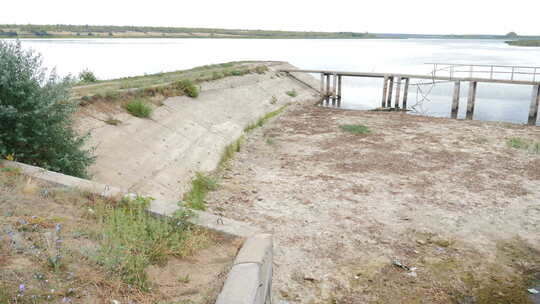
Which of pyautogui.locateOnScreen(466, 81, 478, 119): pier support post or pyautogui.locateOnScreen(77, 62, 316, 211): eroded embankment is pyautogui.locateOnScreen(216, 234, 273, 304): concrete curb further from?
pyautogui.locateOnScreen(466, 81, 478, 119): pier support post

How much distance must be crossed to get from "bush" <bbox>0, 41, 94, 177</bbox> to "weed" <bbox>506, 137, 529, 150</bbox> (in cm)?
1685

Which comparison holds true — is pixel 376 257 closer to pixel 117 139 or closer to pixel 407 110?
pixel 117 139

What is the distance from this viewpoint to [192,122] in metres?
17.3

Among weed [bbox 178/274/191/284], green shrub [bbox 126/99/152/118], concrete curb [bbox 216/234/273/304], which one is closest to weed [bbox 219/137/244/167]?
green shrub [bbox 126/99/152/118]

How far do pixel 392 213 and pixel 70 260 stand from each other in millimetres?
8408

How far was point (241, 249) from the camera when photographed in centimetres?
557

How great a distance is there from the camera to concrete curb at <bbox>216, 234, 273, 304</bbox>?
4.48 metres

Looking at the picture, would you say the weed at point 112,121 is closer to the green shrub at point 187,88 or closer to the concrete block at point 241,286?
the green shrub at point 187,88

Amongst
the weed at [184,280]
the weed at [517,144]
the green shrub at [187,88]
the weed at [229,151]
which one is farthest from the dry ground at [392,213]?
the green shrub at [187,88]

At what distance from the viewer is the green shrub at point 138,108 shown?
14609mm

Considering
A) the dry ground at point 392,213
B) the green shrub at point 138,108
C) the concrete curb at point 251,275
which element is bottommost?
the dry ground at point 392,213

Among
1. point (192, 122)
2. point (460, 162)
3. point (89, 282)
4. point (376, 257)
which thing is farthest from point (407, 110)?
point (89, 282)

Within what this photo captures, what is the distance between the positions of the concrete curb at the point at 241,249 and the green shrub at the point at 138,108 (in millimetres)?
7361

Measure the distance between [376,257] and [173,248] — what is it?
4.76m
